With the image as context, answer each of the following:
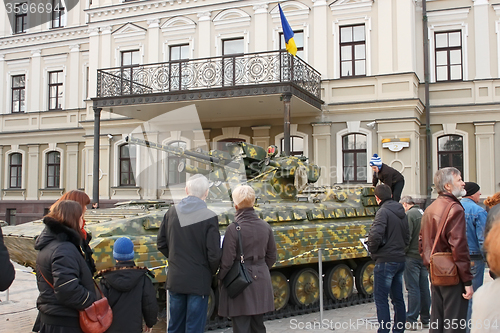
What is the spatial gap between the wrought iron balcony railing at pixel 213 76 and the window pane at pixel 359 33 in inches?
70.1

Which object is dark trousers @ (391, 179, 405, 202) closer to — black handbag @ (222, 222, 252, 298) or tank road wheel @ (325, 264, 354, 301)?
tank road wheel @ (325, 264, 354, 301)

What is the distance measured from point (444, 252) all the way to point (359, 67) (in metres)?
13.1

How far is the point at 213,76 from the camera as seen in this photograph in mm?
16250

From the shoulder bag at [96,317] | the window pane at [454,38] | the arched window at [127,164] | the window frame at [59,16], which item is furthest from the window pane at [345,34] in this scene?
the shoulder bag at [96,317]

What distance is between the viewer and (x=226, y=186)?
351 inches

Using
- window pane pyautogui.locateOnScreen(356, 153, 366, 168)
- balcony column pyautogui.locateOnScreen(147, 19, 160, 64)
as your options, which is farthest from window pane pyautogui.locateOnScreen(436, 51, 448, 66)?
balcony column pyautogui.locateOnScreen(147, 19, 160, 64)

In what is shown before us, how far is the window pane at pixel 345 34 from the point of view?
55.5ft

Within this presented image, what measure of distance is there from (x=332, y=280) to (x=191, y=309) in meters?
4.35

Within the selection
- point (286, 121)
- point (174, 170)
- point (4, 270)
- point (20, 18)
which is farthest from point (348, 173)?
point (20, 18)

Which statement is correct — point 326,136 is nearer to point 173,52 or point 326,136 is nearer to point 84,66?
point 173,52

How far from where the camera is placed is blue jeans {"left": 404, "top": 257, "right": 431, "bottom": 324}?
6.77 metres

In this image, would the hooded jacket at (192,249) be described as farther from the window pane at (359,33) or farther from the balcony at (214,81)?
the window pane at (359,33)

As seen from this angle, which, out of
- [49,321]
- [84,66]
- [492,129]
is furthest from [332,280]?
[84,66]

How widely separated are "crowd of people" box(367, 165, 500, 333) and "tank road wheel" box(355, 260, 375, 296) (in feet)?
6.42
